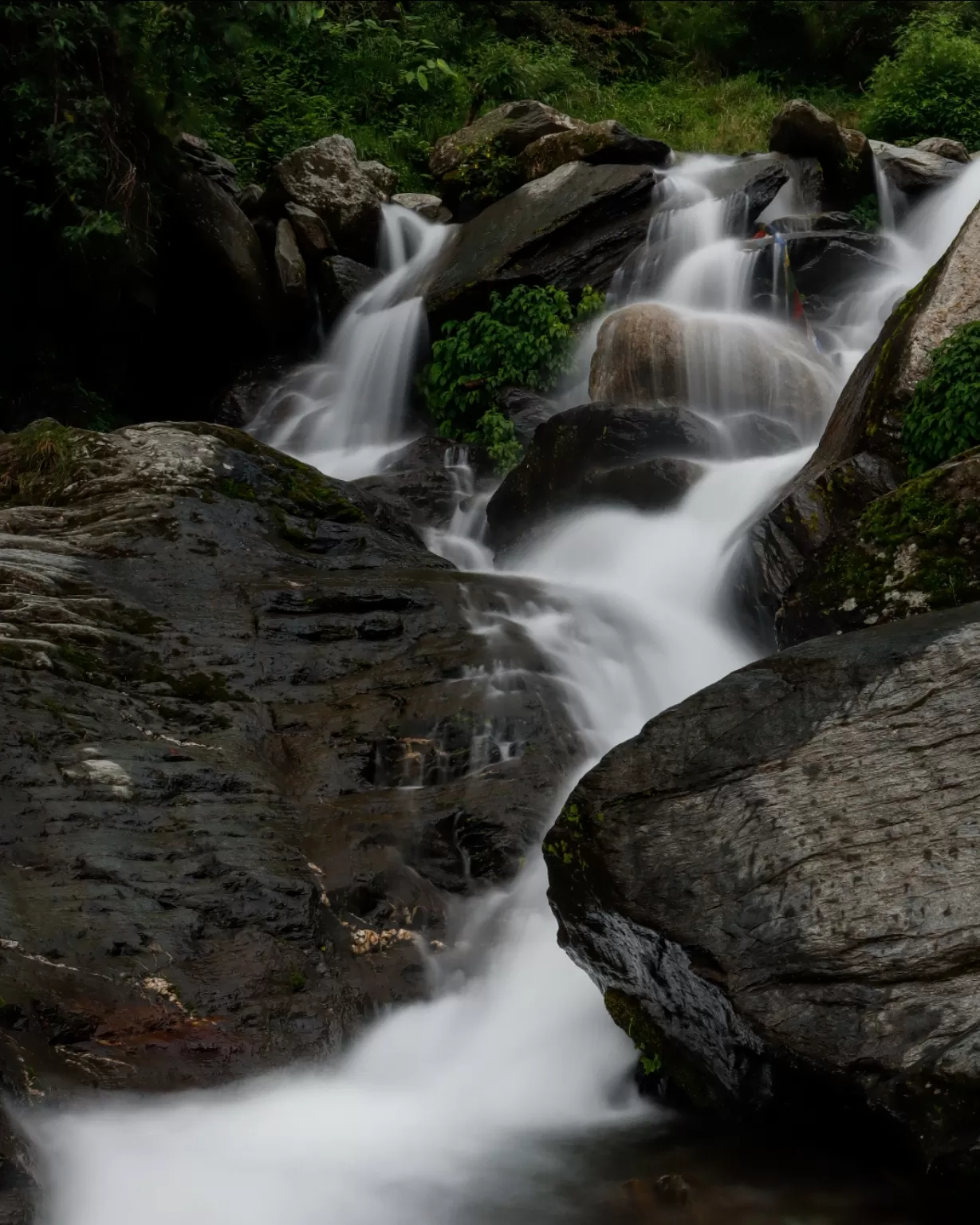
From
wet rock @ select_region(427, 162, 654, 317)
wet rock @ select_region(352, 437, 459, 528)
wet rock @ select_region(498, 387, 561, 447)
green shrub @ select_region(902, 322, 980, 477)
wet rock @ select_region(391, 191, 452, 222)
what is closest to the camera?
green shrub @ select_region(902, 322, 980, 477)

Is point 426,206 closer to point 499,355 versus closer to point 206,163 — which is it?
point 206,163

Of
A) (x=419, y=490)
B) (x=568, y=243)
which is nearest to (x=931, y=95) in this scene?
(x=568, y=243)

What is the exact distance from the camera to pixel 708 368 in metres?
10.8

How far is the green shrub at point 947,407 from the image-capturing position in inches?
256

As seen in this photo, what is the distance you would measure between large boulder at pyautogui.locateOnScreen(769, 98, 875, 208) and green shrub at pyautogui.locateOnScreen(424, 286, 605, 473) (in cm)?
431

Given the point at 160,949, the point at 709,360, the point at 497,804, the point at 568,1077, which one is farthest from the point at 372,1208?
the point at 709,360

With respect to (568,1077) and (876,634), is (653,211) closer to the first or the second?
(876,634)

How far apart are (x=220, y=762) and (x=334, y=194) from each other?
1155 cm

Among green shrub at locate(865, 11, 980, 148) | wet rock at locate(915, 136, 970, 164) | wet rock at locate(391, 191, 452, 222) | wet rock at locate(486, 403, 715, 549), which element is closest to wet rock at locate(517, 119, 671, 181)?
wet rock at locate(391, 191, 452, 222)

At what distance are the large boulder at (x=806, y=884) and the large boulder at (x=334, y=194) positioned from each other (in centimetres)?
1219

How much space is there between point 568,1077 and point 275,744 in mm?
2263

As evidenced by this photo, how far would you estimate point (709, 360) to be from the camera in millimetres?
10773

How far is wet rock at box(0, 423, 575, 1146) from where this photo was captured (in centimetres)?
426

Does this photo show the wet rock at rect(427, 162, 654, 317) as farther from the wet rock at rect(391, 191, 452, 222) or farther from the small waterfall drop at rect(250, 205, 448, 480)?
the wet rock at rect(391, 191, 452, 222)
